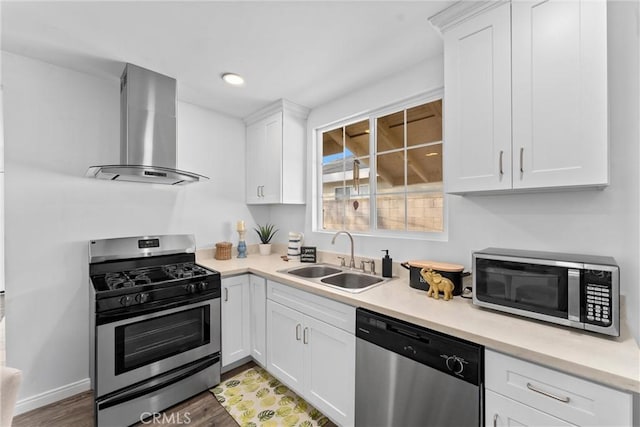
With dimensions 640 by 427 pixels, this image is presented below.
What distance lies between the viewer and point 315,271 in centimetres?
245

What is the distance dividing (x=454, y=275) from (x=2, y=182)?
3002 millimetres

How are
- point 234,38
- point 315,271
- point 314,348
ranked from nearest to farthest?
point 234,38, point 314,348, point 315,271

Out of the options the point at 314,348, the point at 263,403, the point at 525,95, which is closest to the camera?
the point at 525,95

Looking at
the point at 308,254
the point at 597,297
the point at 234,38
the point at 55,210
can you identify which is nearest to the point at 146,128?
the point at 55,210

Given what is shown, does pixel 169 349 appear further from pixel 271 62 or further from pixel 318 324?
pixel 271 62

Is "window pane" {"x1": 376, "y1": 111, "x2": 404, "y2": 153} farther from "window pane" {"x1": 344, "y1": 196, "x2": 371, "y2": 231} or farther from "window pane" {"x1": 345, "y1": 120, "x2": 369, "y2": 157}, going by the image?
"window pane" {"x1": 344, "y1": 196, "x2": 371, "y2": 231}

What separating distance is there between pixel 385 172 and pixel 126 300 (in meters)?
2.09

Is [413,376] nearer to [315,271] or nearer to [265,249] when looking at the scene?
[315,271]

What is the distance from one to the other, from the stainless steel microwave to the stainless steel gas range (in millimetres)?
1850

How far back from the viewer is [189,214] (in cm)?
271

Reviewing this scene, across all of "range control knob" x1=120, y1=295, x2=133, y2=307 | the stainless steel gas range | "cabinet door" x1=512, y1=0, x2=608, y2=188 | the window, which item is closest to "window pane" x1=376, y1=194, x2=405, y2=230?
the window

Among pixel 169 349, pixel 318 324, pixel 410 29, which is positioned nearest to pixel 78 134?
pixel 169 349

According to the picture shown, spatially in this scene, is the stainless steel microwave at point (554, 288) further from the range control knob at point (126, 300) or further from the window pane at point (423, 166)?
the range control knob at point (126, 300)
